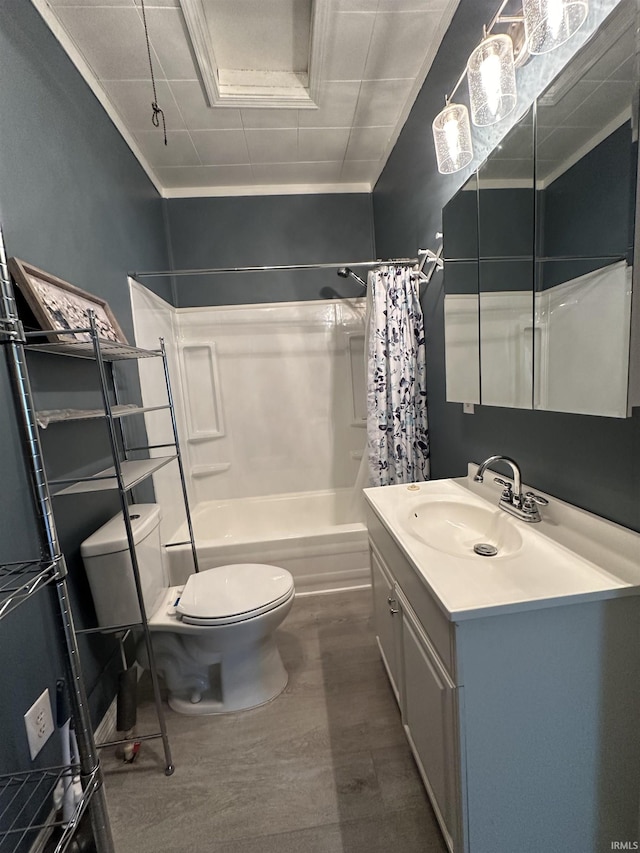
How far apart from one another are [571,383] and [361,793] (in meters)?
1.40

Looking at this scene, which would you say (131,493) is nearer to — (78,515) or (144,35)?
(78,515)

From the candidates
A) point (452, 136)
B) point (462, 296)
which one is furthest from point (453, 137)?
point (462, 296)

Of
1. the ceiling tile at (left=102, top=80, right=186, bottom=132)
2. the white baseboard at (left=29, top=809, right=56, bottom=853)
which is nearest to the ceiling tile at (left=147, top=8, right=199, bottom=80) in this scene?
the ceiling tile at (left=102, top=80, right=186, bottom=132)

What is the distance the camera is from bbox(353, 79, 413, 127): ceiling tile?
5.74 ft

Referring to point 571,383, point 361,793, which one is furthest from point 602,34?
point 361,793

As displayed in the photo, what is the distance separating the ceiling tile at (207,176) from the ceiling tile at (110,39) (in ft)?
2.53

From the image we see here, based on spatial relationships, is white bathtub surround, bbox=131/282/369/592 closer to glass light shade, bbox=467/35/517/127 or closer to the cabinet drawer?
the cabinet drawer

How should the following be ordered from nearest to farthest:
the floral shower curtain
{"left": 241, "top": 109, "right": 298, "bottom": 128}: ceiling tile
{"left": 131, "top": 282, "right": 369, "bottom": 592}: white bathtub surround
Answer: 1. {"left": 241, "top": 109, "right": 298, "bottom": 128}: ceiling tile
2. the floral shower curtain
3. {"left": 131, "top": 282, "right": 369, "bottom": 592}: white bathtub surround

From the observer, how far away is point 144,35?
1.43 metres

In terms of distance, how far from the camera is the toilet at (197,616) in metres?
1.32

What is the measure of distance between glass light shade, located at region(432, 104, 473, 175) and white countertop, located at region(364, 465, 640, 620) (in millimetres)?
1246

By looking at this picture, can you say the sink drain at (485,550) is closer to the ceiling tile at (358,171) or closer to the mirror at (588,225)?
the mirror at (588,225)

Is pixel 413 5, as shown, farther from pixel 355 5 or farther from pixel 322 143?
pixel 322 143

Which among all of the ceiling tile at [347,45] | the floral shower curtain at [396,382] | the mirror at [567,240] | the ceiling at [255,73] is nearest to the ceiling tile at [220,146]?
the ceiling at [255,73]
